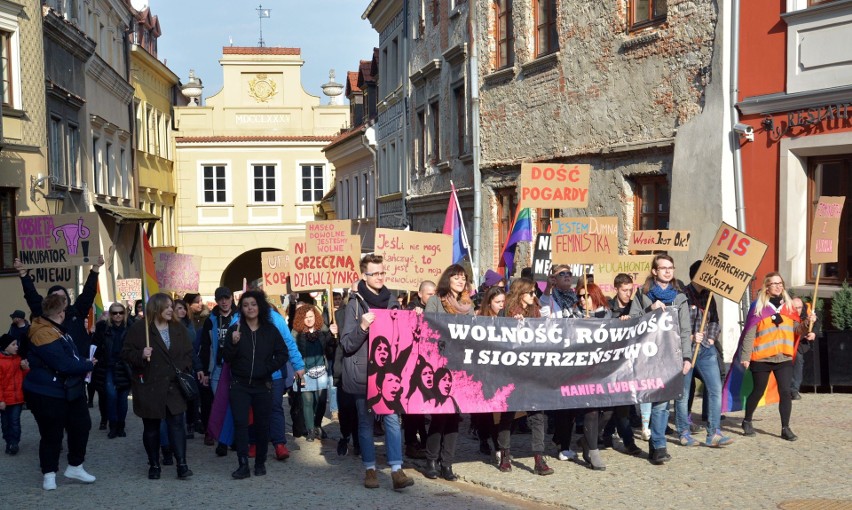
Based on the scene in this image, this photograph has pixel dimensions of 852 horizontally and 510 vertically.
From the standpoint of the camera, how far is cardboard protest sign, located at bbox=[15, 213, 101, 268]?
12430 mm

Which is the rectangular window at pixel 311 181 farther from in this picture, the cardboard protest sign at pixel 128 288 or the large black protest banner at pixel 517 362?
the large black protest banner at pixel 517 362

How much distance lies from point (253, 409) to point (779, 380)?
4986mm

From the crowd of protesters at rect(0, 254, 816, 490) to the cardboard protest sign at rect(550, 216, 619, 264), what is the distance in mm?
359

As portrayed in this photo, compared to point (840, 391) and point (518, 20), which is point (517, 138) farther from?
point (840, 391)

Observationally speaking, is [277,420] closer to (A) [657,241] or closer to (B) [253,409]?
(B) [253,409]

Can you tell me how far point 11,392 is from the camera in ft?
38.8

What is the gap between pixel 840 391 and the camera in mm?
13633

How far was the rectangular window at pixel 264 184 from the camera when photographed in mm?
49781

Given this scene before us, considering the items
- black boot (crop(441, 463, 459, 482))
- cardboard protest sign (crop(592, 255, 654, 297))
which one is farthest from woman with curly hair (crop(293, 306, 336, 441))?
cardboard protest sign (crop(592, 255, 654, 297))

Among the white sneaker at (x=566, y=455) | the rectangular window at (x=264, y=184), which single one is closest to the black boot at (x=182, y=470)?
the white sneaker at (x=566, y=455)

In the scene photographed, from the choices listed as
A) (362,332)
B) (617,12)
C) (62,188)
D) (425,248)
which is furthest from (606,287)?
(62,188)

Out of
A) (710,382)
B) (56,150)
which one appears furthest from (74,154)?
(710,382)

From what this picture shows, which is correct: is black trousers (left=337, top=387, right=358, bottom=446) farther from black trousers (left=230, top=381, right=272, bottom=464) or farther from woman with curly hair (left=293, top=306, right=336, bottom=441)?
woman with curly hair (left=293, top=306, right=336, bottom=441)

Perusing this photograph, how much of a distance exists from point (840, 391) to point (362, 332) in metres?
7.32
